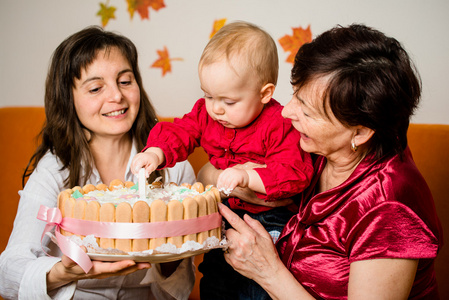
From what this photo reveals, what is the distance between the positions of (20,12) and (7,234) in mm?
1949

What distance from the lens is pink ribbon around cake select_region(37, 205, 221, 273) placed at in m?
1.24

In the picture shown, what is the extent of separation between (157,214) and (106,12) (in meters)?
2.73

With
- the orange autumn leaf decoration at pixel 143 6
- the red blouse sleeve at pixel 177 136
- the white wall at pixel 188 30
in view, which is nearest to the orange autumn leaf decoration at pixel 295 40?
the white wall at pixel 188 30

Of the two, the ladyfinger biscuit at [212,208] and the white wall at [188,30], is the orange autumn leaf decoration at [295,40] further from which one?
the ladyfinger biscuit at [212,208]

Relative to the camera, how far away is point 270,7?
119 inches

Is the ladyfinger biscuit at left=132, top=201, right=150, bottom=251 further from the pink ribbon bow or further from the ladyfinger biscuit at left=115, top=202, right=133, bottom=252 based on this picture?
the pink ribbon bow

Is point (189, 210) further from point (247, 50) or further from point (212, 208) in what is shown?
point (247, 50)

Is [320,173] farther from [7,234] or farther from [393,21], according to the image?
[7,234]

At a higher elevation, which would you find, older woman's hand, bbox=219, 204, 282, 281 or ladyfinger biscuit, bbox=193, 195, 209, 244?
ladyfinger biscuit, bbox=193, 195, 209, 244

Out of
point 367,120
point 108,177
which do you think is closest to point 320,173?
point 367,120

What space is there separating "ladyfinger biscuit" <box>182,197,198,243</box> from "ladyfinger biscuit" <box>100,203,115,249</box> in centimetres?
20

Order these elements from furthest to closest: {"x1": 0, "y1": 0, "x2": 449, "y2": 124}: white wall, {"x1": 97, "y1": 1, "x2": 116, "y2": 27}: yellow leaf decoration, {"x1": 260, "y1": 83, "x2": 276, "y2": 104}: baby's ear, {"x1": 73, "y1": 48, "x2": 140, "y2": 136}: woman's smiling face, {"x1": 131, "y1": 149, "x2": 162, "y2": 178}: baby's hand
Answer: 1. {"x1": 97, "y1": 1, "x2": 116, "y2": 27}: yellow leaf decoration
2. {"x1": 0, "y1": 0, "x2": 449, "y2": 124}: white wall
3. {"x1": 73, "y1": 48, "x2": 140, "y2": 136}: woman's smiling face
4. {"x1": 260, "y1": 83, "x2": 276, "y2": 104}: baby's ear
5. {"x1": 131, "y1": 149, "x2": 162, "y2": 178}: baby's hand

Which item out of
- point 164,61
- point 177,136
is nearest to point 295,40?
point 164,61

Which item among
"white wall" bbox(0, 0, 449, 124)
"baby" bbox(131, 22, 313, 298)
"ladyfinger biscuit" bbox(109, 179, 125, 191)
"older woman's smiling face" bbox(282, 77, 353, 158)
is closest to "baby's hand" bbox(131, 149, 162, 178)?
"baby" bbox(131, 22, 313, 298)
